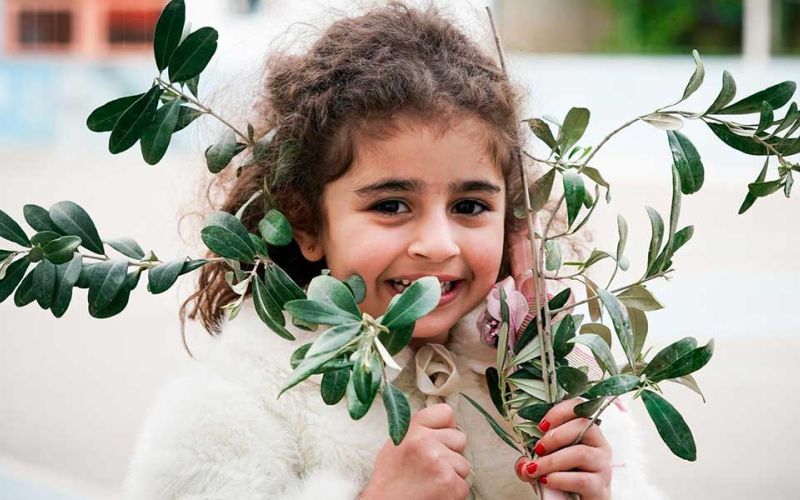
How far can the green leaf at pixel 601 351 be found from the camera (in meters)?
1.35

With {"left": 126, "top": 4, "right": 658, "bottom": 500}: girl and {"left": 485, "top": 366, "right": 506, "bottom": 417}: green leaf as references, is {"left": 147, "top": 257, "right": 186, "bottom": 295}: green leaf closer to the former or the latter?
{"left": 126, "top": 4, "right": 658, "bottom": 500}: girl

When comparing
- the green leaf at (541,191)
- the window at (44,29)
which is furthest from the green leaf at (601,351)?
the window at (44,29)

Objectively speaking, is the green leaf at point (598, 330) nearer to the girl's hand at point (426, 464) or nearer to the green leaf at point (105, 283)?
the girl's hand at point (426, 464)

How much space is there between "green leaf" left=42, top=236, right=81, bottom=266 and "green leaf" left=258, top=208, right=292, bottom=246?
9.8 inches

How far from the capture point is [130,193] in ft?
27.6

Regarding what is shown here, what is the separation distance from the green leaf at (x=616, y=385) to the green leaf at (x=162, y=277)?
1.77 feet

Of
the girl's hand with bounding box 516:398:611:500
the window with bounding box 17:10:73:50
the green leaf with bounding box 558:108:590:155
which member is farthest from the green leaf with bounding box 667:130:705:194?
the window with bounding box 17:10:73:50

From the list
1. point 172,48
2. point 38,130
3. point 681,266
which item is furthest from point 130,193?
point 172,48

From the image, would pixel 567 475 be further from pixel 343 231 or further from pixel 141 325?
pixel 141 325

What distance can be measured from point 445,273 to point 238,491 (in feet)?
1.40

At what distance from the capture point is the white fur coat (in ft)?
5.02

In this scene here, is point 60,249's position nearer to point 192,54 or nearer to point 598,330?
point 192,54

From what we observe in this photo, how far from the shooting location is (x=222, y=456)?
1532 millimetres

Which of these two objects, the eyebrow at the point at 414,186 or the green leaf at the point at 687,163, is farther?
the eyebrow at the point at 414,186
